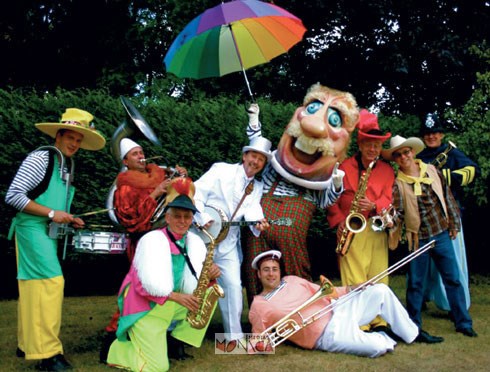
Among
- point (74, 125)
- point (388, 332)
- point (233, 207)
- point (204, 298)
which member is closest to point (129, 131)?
point (74, 125)

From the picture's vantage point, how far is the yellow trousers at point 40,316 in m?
4.53

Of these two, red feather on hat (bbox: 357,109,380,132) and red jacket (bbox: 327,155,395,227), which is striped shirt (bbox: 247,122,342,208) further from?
red feather on hat (bbox: 357,109,380,132)

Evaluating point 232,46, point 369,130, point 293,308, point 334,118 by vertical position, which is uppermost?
point 232,46

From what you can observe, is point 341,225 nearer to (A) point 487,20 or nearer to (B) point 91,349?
(B) point 91,349

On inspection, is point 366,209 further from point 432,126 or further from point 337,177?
point 432,126

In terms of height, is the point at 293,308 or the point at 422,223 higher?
the point at 422,223

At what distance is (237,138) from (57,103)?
2.32 m

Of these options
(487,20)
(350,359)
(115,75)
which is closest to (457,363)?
(350,359)

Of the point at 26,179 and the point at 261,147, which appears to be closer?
the point at 26,179

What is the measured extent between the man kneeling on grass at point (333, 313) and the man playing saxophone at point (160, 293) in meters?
0.60

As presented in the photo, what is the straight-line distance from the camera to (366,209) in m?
5.63

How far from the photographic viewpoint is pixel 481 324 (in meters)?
6.35

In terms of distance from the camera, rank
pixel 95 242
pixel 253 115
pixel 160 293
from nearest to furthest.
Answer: pixel 160 293 → pixel 95 242 → pixel 253 115

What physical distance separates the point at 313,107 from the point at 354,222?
1154 mm
